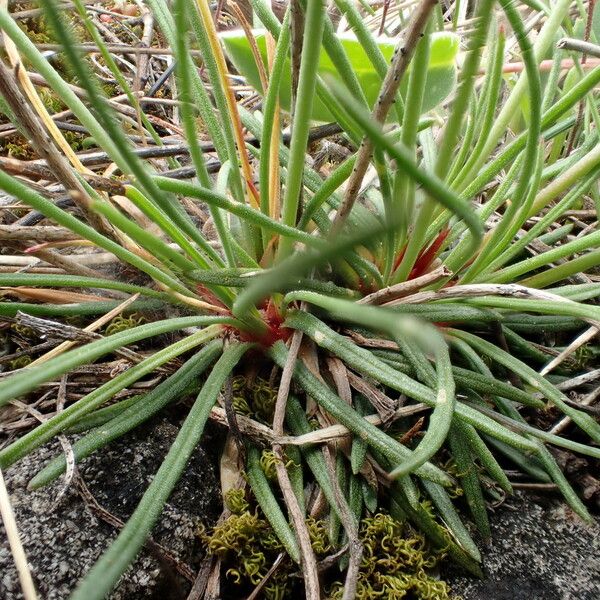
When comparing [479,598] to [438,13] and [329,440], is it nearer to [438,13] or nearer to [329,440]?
[329,440]

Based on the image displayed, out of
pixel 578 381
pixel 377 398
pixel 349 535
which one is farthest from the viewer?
pixel 578 381

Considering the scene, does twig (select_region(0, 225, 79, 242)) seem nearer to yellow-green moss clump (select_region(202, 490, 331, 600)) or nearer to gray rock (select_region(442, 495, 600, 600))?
yellow-green moss clump (select_region(202, 490, 331, 600))

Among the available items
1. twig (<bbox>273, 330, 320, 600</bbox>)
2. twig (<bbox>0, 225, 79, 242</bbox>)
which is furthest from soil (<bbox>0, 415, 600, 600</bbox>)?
twig (<bbox>0, 225, 79, 242</bbox>)

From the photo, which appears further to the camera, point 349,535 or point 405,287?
point 405,287

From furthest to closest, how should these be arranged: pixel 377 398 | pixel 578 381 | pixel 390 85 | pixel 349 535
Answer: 1. pixel 578 381
2. pixel 377 398
3. pixel 349 535
4. pixel 390 85

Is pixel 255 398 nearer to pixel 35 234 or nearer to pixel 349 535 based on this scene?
pixel 349 535

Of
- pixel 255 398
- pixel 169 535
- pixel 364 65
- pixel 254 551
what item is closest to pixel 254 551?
pixel 254 551

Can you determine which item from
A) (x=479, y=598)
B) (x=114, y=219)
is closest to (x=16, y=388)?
(x=114, y=219)
